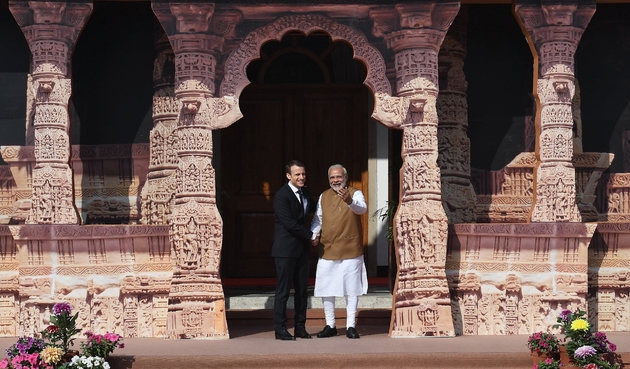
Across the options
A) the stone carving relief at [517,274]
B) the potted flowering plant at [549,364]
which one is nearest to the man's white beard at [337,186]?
the stone carving relief at [517,274]

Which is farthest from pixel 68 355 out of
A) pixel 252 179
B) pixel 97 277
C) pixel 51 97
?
pixel 252 179

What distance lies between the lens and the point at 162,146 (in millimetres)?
11969

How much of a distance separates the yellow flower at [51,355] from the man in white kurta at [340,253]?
2661mm

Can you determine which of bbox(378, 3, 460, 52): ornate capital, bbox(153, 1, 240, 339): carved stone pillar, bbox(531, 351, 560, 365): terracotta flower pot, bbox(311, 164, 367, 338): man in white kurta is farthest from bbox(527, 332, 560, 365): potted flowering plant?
bbox(378, 3, 460, 52): ornate capital

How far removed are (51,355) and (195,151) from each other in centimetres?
266

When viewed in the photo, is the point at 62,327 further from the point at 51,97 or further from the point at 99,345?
the point at 51,97

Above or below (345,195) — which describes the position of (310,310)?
below

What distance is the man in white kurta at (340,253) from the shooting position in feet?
35.7

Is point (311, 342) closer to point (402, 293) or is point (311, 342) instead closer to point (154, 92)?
point (402, 293)

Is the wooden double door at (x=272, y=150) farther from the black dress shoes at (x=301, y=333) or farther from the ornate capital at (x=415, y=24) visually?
the black dress shoes at (x=301, y=333)

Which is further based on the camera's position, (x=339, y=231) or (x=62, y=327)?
(x=339, y=231)

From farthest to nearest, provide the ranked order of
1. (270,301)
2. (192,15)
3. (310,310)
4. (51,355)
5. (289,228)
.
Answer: (270,301) < (310,310) < (192,15) < (289,228) < (51,355)

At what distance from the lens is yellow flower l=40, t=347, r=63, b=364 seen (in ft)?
30.6

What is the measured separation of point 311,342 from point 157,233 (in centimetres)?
195
